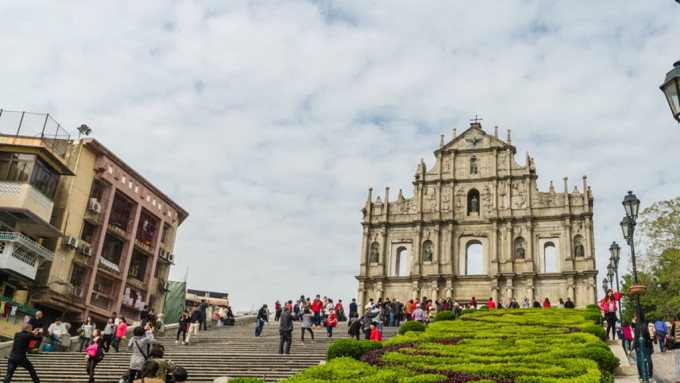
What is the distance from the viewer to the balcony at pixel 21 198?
31.5 m

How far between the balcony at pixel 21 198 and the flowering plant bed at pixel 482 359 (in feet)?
70.7

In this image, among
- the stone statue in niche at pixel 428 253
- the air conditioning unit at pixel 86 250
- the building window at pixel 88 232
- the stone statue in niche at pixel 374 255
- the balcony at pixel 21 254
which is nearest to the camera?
the balcony at pixel 21 254

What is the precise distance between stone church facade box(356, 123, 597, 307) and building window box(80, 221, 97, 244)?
19175mm

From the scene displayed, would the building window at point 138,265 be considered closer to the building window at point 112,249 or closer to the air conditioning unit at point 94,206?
the building window at point 112,249

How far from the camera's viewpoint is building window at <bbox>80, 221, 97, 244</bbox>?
38.6 m

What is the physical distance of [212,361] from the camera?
1891cm

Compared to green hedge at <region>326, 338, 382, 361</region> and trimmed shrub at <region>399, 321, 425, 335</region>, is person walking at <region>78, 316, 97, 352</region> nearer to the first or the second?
trimmed shrub at <region>399, 321, 425, 335</region>

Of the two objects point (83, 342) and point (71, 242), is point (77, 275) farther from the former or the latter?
Answer: point (83, 342)

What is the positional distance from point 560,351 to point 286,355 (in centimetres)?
832

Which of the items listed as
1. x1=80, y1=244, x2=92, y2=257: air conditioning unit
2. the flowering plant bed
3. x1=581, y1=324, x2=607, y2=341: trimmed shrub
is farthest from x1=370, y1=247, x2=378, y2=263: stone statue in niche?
x1=581, y1=324, x2=607, y2=341: trimmed shrub

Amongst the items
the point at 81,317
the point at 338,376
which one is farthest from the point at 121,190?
the point at 338,376

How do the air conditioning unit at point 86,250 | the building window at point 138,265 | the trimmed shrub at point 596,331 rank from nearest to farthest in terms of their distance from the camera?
1. the trimmed shrub at point 596,331
2. the air conditioning unit at point 86,250
3. the building window at point 138,265

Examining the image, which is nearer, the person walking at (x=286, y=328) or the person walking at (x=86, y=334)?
the person walking at (x=286, y=328)

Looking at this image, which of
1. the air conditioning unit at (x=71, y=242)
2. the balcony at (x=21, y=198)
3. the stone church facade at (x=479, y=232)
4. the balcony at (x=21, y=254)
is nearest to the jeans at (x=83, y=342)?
the balcony at (x=21, y=254)
